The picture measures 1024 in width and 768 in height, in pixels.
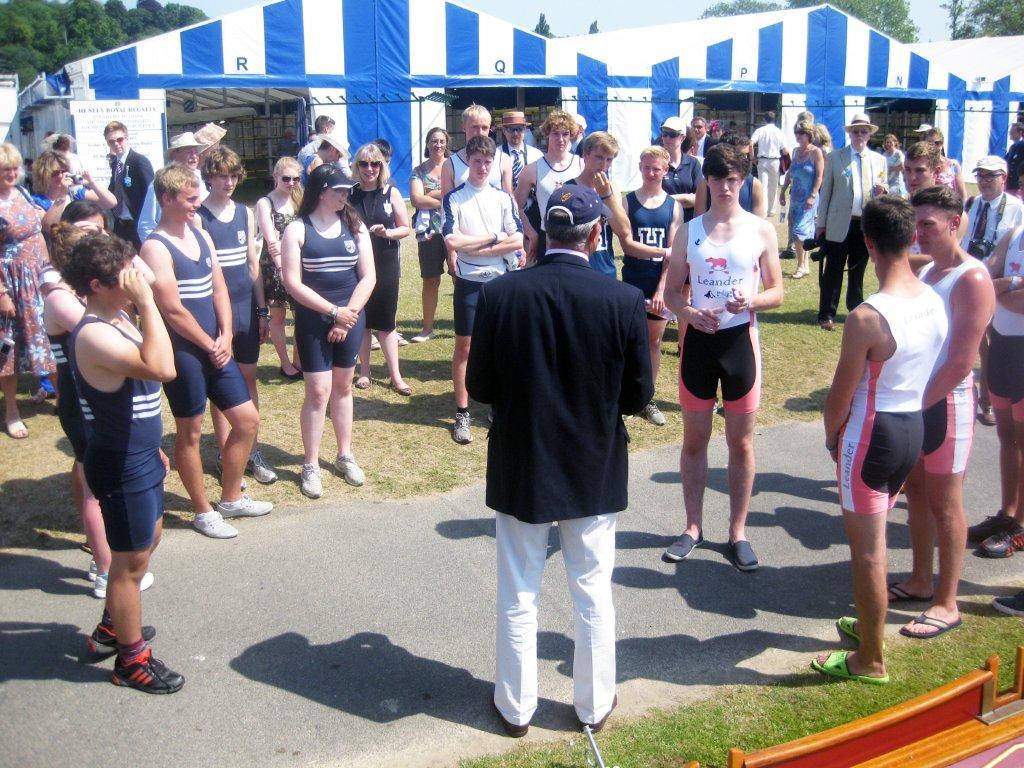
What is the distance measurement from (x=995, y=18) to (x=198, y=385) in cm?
9550

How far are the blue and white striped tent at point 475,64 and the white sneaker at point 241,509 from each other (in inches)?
568

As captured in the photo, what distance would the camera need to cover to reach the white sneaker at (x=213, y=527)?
4867 millimetres

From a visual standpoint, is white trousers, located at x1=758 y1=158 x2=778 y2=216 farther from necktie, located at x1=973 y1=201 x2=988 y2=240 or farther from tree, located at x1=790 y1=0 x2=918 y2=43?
tree, located at x1=790 y1=0 x2=918 y2=43

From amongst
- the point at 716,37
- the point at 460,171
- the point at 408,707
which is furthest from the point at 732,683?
the point at 716,37

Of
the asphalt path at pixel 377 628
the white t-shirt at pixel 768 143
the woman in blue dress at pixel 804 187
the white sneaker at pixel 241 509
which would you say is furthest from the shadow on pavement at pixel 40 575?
the white t-shirt at pixel 768 143

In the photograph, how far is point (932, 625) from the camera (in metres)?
4.01

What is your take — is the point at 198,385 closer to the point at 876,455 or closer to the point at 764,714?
the point at 764,714

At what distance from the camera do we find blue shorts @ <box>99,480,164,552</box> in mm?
3418

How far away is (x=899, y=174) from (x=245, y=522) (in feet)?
31.0

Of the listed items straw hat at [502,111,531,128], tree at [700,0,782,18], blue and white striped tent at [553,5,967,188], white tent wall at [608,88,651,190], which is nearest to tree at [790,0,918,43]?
tree at [700,0,782,18]

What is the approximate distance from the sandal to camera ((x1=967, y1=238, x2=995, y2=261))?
21.1 ft

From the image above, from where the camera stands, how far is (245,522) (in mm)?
5074

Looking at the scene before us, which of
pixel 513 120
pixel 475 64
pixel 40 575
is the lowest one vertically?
pixel 40 575

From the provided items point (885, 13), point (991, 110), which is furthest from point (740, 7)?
point (991, 110)
